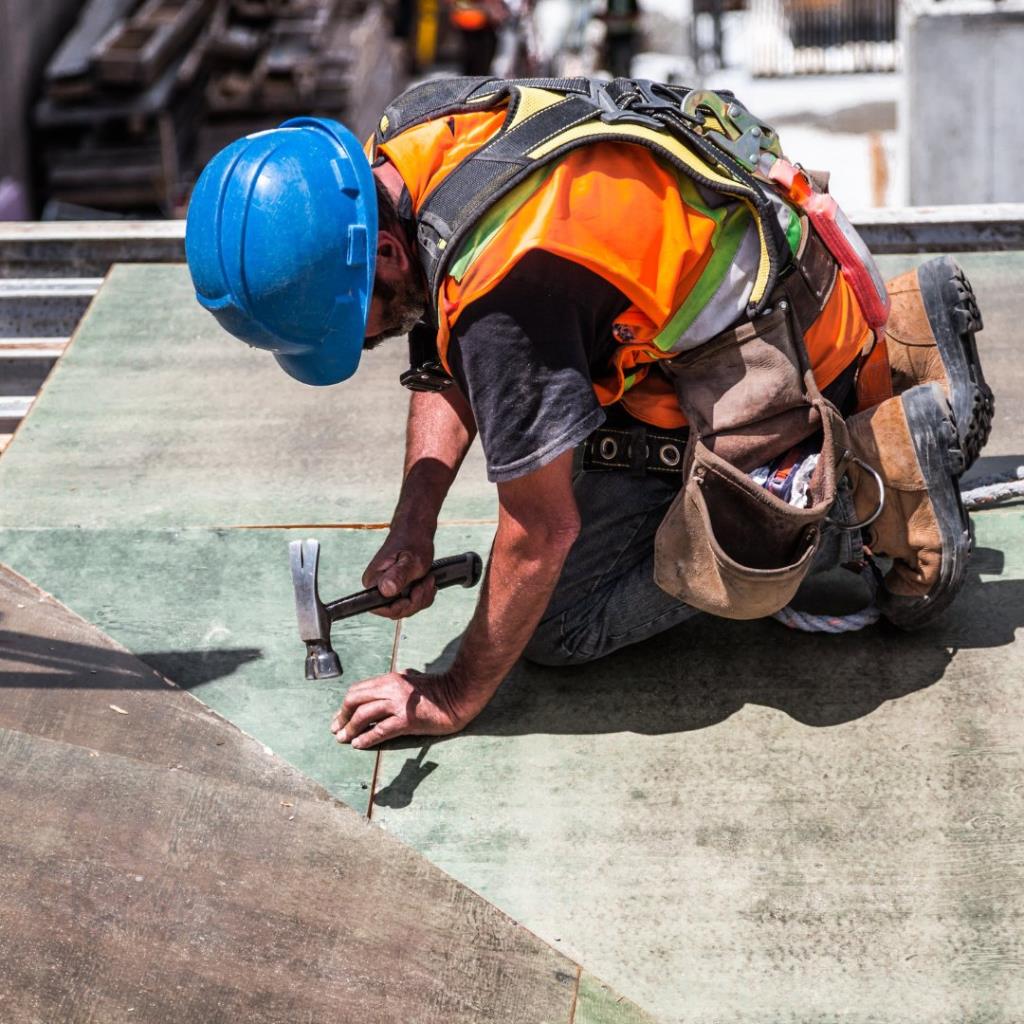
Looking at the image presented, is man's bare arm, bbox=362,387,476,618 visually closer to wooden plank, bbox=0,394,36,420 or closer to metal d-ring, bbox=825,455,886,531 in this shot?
metal d-ring, bbox=825,455,886,531

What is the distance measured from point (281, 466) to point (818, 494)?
1.82 meters

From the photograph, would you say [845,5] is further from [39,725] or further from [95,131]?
[39,725]

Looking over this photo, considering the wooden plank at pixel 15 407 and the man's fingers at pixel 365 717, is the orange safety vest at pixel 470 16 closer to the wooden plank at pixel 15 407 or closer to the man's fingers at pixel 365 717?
the wooden plank at pixel 15 407

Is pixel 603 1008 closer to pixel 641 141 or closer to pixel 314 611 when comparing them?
pixel 314 611

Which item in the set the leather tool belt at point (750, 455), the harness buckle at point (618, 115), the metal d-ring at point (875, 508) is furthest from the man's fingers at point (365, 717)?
the harness buckle at point (618, 115)

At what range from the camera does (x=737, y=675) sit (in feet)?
10.6

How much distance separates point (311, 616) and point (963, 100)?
881 centimetres

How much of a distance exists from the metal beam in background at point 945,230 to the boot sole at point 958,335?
1.96 meters

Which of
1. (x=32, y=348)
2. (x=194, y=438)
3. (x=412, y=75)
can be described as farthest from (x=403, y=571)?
(x=412, y=75)

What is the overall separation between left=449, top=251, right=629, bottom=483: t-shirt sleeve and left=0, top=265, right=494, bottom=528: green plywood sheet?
1341 millimetres

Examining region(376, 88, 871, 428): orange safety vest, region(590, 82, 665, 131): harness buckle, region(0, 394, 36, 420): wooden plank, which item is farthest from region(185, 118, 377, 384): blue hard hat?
region(0, 394, 36, 420): wooden plank

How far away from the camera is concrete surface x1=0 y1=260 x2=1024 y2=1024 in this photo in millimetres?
2549

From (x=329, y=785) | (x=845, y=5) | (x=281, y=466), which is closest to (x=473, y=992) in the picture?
(x=329, y=785)

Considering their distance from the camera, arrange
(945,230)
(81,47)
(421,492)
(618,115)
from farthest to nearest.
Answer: (81,47), (945,230), (421,492), (618,115)
